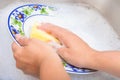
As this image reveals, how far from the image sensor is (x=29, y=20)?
628mm

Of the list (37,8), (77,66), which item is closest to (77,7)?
(37,8)

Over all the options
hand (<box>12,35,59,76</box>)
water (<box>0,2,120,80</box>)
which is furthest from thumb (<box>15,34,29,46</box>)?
water (<box>0,2,120,80</box>)

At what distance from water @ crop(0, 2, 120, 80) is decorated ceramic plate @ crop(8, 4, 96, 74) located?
4cm

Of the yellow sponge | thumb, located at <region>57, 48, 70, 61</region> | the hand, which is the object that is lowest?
the hand

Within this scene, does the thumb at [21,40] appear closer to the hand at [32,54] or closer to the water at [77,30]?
the hand at [32,54]

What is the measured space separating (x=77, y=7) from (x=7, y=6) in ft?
0.86

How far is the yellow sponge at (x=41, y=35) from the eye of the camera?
0.56m

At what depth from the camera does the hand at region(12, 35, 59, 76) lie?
0.47 meters

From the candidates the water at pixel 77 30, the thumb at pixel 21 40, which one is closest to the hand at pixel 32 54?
the thumb at pixel 21 40

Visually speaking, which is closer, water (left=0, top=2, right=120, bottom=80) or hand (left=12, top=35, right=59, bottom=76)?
hand (left=12, top=35, right=59, bottom=76)

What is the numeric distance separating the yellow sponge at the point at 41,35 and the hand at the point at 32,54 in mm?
56

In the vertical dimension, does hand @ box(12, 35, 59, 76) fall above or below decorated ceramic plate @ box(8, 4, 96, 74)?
below

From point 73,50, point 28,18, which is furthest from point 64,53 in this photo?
point 28,18

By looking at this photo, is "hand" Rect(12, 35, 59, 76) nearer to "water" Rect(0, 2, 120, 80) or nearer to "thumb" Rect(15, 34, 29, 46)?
"thumb" Rect(15, 34, 29, 46)
